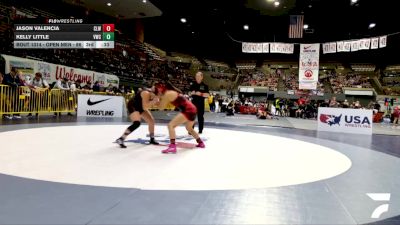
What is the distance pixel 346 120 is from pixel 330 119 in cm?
52

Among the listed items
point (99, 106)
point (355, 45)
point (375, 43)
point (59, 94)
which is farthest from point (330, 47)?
point (59, 94)

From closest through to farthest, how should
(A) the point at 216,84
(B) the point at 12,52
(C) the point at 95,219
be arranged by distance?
(C) the point at 95,219
(B) the point at 12,52
(A) the point at 216,84

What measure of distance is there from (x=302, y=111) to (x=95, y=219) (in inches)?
778

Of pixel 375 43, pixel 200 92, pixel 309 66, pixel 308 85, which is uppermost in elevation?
pixel 375 43

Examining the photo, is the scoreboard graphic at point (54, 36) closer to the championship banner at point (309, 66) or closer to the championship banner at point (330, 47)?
the championship banner at point (309, 66)

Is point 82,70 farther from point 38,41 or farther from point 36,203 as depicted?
point 36,203

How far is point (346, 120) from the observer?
10.6 m

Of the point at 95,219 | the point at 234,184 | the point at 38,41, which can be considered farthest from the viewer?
the point at 38,41

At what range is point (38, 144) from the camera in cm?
518

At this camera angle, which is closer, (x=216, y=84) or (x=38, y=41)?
(x=38, y=41)

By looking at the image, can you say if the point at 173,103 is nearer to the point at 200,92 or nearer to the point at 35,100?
the point at 200,92

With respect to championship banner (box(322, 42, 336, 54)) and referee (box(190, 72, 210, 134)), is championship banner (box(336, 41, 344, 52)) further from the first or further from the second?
referee (box(190, 72, 210, 134))

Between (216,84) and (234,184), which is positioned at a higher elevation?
(216,84)

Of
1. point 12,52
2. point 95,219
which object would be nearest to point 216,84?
point 12,52
